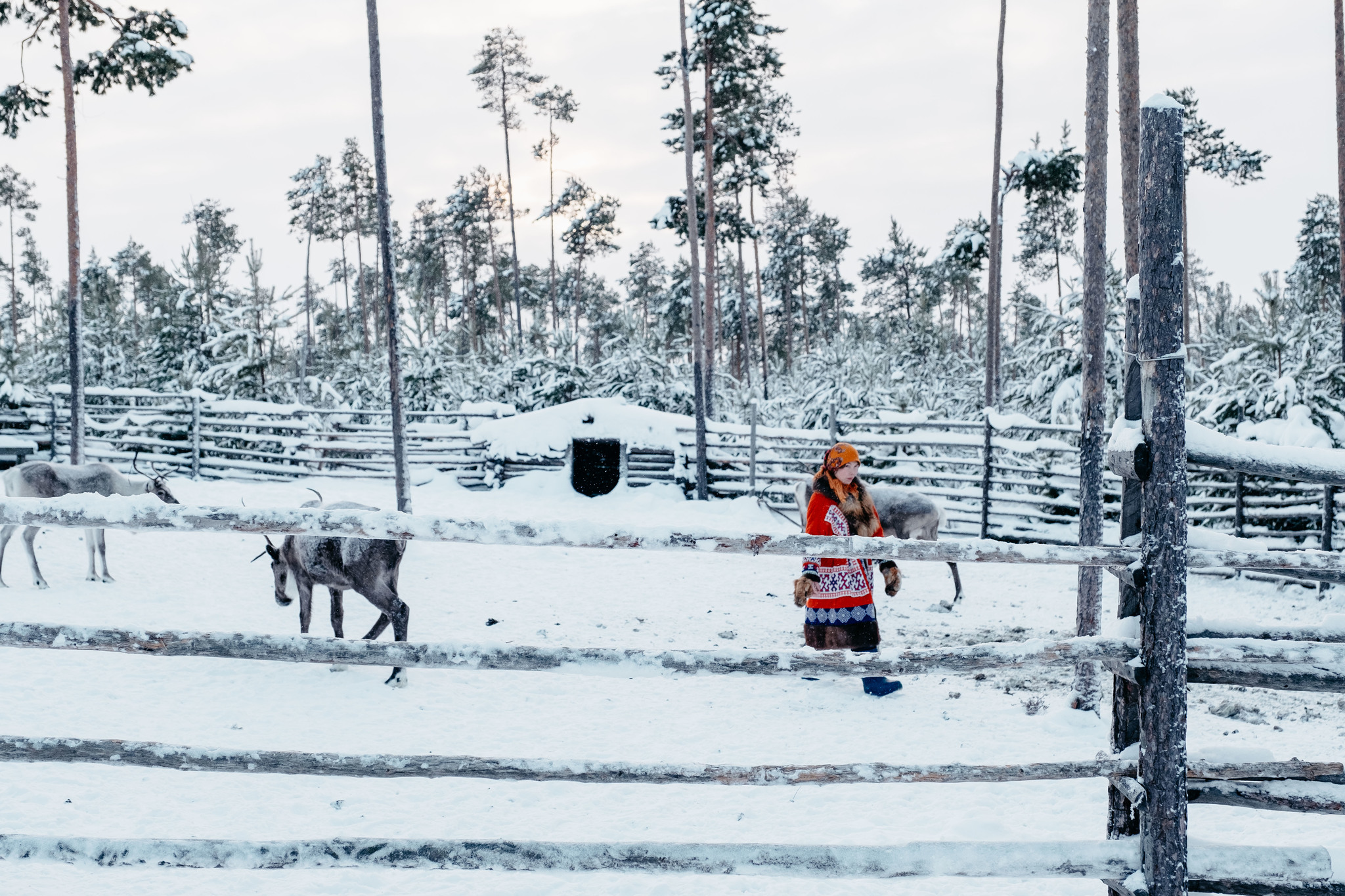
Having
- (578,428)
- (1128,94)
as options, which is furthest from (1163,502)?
(578,428)

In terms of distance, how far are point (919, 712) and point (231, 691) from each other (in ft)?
14.5

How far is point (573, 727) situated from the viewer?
5.43 metres

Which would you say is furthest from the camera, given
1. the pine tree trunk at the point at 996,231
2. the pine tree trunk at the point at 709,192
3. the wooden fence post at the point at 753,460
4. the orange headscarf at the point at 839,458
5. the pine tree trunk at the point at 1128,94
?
the pine tree trunk at the point at 709,192

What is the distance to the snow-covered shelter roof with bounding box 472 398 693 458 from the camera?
15570 mm

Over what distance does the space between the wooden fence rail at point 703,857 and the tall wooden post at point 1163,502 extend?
8.3 inches

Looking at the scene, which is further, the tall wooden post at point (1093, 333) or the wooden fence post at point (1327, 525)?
the wooden fence post at point (1327, 525)

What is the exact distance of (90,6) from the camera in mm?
14289

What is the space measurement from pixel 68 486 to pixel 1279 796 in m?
9.96

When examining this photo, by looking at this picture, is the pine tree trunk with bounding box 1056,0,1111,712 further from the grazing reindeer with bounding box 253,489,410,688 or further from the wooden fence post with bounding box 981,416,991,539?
the wooden fence post with bounding box 981,416,991,539

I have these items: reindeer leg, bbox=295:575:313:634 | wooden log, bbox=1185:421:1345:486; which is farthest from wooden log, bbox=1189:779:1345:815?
reindeer leg, bbox=295:575:313:634

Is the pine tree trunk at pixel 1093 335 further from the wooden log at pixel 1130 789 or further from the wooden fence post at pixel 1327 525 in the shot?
the wooden fence post at pixel 1327 525

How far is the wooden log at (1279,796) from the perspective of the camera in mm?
2752

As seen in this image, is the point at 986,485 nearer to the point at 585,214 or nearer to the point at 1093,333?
the point at 1093,333

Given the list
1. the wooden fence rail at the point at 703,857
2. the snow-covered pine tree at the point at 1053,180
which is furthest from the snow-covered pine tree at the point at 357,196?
the wooden fence rail at the point at 703,857
